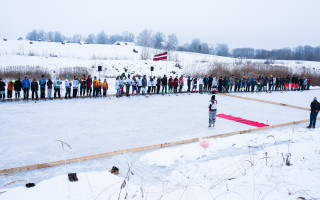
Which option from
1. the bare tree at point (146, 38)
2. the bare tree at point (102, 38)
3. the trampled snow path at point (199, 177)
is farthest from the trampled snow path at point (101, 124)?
the bare tree at point (102, 38)

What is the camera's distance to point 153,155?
7.12 meters

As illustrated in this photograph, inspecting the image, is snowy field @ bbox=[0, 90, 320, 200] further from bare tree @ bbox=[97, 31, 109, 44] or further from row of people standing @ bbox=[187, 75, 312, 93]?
bare tree @ bbox=[97, 31, 109, 44]

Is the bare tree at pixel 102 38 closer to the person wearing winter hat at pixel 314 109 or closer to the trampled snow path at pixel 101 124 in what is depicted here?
the trampled snow path at pixel 101 124

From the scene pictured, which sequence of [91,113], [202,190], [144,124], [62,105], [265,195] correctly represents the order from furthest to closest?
[62,105] < [91,113] < [144,124] < [202,190] < [265,195]

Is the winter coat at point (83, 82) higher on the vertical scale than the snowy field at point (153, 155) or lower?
higher

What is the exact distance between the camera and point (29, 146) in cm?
761

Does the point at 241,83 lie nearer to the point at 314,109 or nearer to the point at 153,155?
the point at 314,109

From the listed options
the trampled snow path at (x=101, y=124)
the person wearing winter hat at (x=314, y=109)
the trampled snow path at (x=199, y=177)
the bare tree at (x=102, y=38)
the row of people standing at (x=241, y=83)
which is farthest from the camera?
the bare tree at (x=102, y=38)

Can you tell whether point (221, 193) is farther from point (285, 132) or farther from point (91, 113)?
point (91, 113)

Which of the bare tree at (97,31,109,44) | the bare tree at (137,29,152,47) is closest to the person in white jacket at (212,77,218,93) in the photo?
the bare tree at (137,29,152,47)

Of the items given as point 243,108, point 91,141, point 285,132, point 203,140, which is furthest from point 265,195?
point 243,108

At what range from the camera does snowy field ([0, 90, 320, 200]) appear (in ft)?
15.2

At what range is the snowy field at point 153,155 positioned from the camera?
4645 millimetres

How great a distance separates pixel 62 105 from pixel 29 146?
23.0 ft
